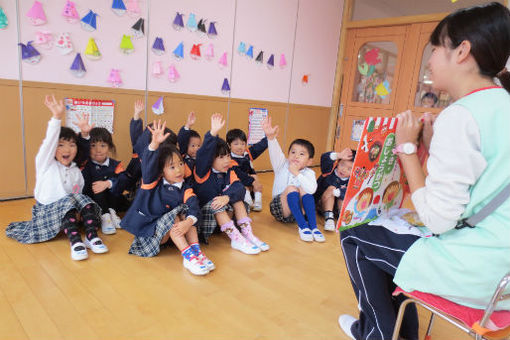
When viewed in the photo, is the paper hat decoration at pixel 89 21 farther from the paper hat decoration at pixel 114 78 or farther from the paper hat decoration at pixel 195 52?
the paper hat decoration at pixel 195 52

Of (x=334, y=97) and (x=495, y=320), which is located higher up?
(x=334, y=97)

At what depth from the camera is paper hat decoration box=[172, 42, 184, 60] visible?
3.33 meters

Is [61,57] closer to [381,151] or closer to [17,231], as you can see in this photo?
[17,231]

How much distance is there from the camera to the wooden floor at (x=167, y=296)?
4.41 ft

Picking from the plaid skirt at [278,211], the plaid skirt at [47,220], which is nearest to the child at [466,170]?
the plaid skirt at [278,211]

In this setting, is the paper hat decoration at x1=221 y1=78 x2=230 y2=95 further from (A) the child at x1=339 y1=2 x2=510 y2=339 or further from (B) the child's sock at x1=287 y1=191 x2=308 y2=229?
(A) the child at x1=339 y1=2 x2=510 y2=339

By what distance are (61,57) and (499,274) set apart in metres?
3.03

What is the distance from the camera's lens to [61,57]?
8.93 feet

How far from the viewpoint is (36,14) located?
2.53 m

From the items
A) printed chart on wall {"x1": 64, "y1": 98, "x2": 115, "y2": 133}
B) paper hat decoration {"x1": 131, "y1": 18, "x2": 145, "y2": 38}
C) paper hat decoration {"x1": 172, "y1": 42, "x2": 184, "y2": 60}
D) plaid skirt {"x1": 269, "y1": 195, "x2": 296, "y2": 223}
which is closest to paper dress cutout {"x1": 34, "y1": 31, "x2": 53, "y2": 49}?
printed chart on wall {"x1": 64, "y1": 98, "x2": 115, "y2": 133}

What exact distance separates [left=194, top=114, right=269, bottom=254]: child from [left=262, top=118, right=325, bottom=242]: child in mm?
369

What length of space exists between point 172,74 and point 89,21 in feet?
2.68

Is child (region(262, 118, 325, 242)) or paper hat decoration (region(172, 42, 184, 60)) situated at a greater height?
paper hat decoration (region(172, 42, 184, 60))

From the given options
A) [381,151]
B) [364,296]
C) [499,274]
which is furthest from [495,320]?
[381,151]
